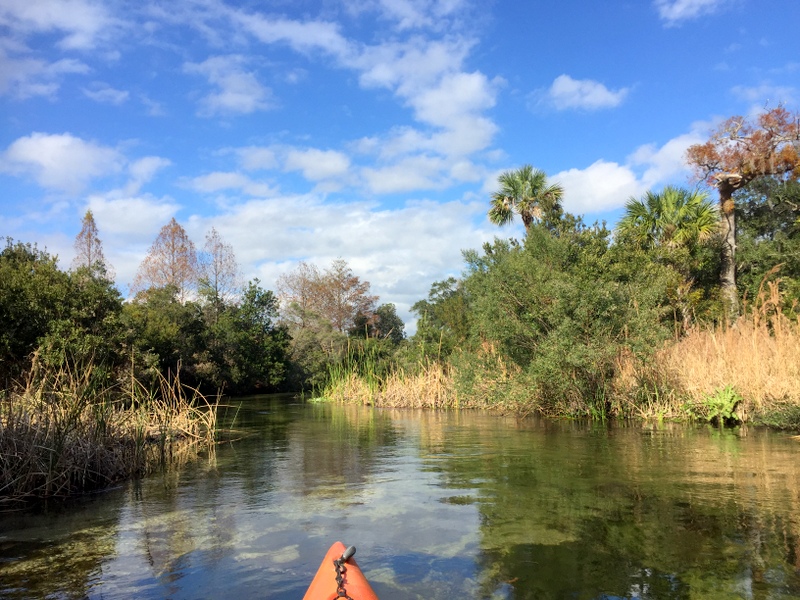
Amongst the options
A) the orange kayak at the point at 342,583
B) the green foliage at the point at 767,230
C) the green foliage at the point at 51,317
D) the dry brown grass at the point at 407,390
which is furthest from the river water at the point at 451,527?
the green foliage at the point at 767,230

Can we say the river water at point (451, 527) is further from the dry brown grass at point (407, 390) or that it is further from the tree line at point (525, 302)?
the dry brown grass at point (407, 390)

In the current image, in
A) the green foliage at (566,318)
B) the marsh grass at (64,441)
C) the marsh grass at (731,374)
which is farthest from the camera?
the green foliage at (566,318)

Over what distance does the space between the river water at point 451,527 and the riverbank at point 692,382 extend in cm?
182

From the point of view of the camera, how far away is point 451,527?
570 cm

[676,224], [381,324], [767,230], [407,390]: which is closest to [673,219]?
[676,224]

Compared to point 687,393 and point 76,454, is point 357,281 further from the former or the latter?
point 76,454

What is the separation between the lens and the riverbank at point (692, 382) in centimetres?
1141

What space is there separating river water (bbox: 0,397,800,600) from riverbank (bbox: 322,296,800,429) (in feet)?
5.98

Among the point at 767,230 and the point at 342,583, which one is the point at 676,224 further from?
the point at 342,583

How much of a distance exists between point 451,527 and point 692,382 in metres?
9.14

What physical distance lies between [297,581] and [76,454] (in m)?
4.59

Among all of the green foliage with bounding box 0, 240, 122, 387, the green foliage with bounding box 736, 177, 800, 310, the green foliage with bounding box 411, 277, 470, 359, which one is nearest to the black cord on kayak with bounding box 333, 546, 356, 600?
the green foliage with bounding box 0, 240, 122, 387

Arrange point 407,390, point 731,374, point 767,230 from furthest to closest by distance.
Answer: point 767,230 → point 407,390 → point 731,374

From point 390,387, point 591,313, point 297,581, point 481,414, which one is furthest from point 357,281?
point 297,581
